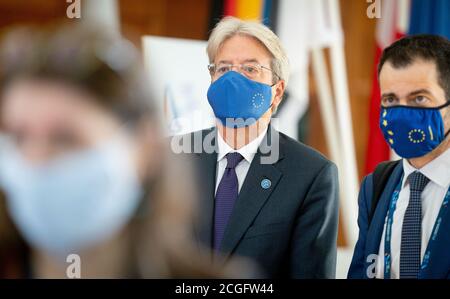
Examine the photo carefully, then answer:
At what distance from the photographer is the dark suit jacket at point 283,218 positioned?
185 cm

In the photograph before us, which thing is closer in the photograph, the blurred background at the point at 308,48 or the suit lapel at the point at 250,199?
the suit lapel at the point at 250,199

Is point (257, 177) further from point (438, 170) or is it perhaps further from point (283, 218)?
point (438, 170)

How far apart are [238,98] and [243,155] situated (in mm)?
163

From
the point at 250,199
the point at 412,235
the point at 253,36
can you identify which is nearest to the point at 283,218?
the point at 250,199

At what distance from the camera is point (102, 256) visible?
3.43ft

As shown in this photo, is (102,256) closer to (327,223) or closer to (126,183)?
(126,183)

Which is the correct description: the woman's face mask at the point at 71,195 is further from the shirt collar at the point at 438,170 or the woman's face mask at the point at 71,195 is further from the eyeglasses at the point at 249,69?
the shirt collar at the point at 438,170

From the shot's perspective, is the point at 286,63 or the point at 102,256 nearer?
the point at 102,256

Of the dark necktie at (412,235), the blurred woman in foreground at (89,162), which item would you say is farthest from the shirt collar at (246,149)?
the blurred woman in foreground at (89,162)

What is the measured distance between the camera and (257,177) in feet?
6.20

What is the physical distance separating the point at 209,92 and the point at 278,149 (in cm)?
25

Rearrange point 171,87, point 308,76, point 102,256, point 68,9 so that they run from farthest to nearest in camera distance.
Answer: point 308,76
point 171,87
point 68,9
point 102,256
